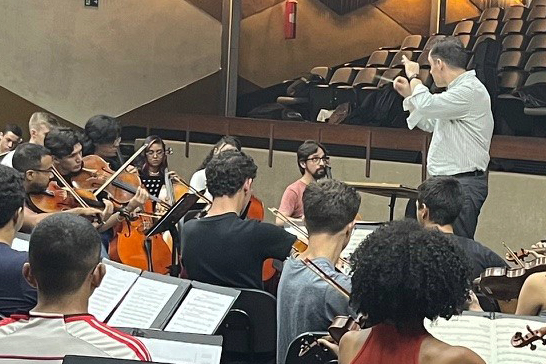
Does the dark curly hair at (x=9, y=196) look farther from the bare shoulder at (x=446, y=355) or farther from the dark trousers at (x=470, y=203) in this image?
the dark trousers at (x=470, y=203)

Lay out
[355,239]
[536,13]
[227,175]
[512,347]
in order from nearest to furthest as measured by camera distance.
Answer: [512,347], [227,175], [355,239], [536,13]

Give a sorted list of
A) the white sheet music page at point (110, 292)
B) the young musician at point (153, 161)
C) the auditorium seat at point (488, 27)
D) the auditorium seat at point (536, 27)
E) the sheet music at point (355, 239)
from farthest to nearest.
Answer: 1. the auditorium seat at point (488, 27)
2. the auditorium seat at point (536, 27)
3. the young musician at point (153, 161)
4. the sheet music at point (355, 239)
5. the white sheet music page at point (110, 292)

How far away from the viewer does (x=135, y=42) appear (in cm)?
1052

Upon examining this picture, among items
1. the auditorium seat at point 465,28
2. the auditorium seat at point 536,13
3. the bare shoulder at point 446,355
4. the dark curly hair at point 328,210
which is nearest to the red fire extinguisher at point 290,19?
the auditorium seat at point 465,28

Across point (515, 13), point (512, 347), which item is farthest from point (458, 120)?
point (515, 13)

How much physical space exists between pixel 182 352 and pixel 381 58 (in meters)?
8.98

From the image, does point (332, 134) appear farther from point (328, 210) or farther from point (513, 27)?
point (328, 210)

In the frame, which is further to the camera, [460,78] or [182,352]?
[460,78]

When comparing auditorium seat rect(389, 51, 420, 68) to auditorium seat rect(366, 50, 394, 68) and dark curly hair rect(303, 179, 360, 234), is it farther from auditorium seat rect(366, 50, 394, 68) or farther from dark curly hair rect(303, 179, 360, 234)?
dark curly hair rect(303, 179, 360, 234)

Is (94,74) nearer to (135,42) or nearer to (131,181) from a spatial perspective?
(135,42)

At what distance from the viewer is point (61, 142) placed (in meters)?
5.10

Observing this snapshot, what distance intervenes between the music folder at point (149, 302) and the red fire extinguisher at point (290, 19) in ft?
29.6

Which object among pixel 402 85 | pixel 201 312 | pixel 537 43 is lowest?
pixel 201 312

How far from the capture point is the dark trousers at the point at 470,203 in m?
4.93
